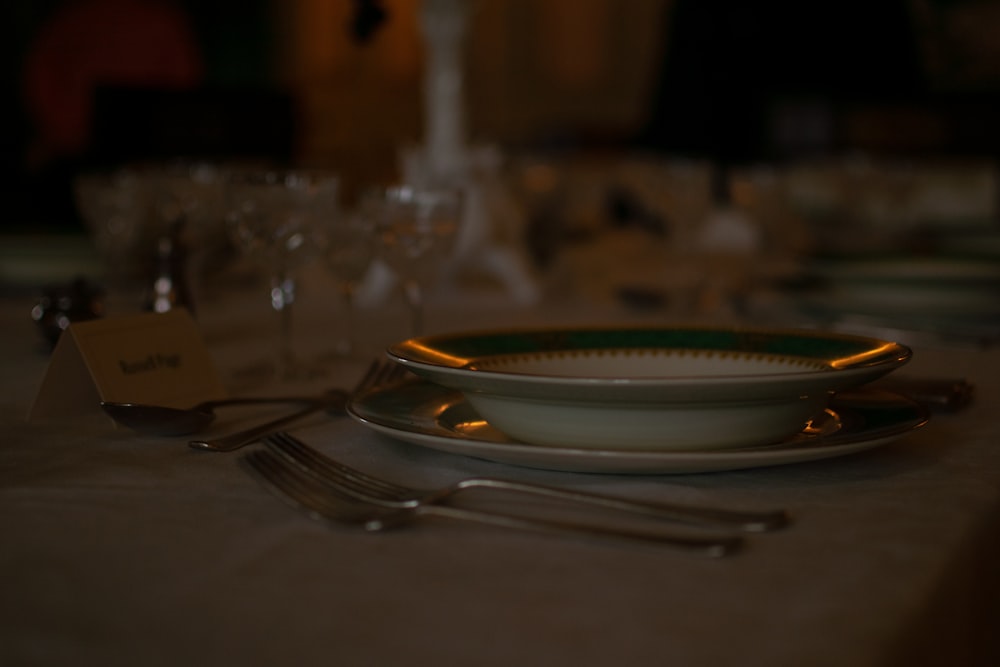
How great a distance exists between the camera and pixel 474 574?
443 millimetres

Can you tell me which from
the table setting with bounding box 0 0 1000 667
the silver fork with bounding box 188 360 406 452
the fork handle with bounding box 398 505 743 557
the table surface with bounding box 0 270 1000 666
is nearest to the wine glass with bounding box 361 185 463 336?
the table setting with bounding box 0 0 1000 667

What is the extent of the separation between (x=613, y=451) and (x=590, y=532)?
8 cm

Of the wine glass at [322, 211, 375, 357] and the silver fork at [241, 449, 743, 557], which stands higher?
the wine glass at [322, 211, 375, 357]

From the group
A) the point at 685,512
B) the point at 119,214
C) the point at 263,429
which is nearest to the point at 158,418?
the point at 263,429

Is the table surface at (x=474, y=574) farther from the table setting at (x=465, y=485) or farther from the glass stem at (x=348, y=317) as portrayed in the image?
the glass stem at (x=348, y=317)

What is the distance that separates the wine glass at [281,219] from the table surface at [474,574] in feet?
1.06

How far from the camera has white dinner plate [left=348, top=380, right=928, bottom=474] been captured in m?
0.55

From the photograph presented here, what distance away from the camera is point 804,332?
73 centimetres

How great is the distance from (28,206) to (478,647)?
3685 mm

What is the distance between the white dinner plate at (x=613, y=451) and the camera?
0.55 metres

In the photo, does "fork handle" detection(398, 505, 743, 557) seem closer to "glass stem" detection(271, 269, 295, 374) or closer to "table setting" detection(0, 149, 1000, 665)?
"table setting" detection(0, 149, 1000, 665)

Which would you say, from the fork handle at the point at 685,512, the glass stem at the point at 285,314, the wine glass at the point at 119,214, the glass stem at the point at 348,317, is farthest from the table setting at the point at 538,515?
the wine glass at the point at 119,214

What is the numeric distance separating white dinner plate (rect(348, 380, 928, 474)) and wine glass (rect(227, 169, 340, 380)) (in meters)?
Answer: 0.27

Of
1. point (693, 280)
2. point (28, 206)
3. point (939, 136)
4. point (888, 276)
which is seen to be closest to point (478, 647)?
point (888, 276)
